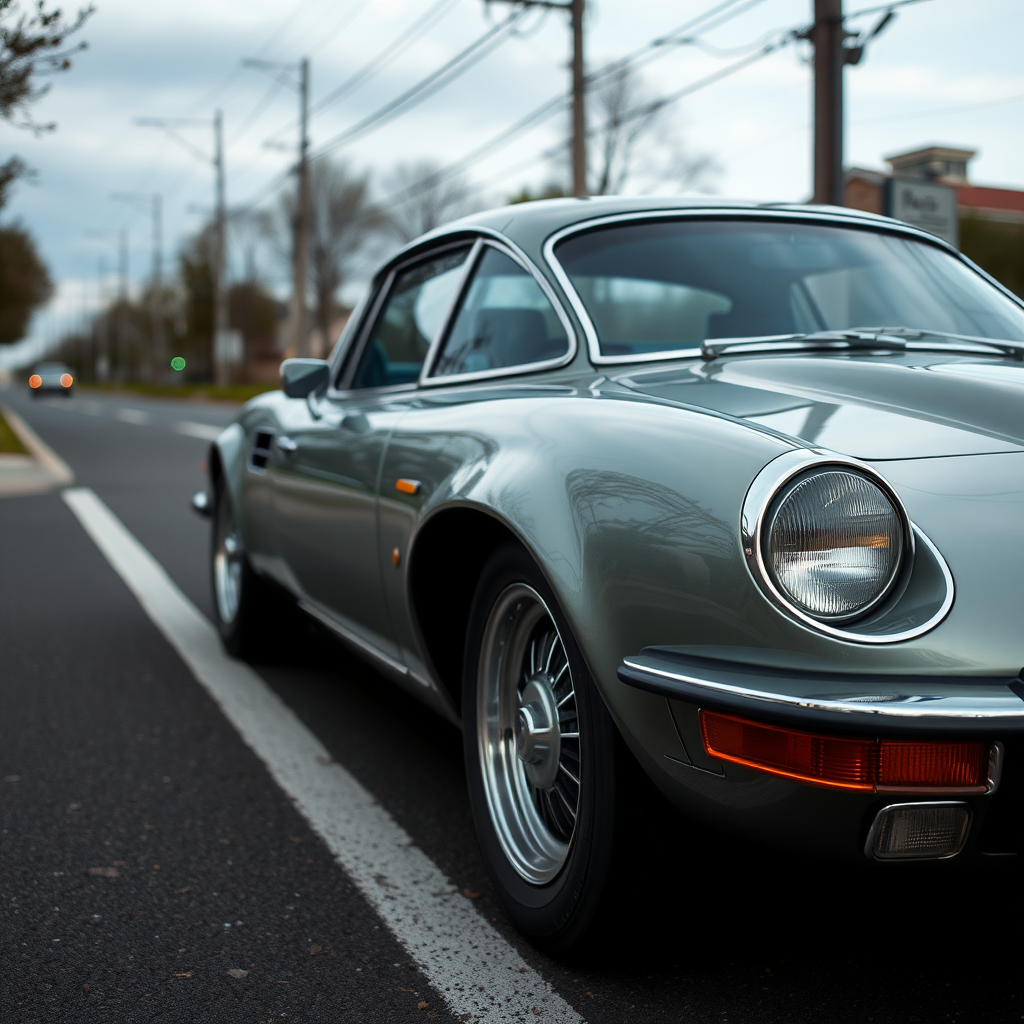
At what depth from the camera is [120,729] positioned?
389 cm

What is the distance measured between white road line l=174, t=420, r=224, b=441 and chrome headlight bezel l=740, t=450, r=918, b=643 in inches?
713

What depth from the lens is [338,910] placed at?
8.29ft

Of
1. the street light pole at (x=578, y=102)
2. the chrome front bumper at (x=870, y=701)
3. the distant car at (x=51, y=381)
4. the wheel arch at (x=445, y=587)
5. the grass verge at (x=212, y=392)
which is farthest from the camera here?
the distant car at (x=51, y=381)

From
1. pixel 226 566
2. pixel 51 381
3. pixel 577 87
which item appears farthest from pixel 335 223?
pixel 226 566

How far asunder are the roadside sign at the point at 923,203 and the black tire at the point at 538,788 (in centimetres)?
809

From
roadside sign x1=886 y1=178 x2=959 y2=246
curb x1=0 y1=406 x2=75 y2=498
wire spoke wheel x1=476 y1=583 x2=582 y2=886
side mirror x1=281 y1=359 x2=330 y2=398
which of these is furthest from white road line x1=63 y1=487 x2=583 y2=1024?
curb x1=0 y1=406 x2=75 y2=498

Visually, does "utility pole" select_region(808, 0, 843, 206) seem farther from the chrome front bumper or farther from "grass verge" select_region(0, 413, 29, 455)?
the chrome front bumper

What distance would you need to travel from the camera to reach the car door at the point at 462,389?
2711mm

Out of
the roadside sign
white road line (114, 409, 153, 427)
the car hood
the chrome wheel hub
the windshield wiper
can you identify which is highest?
the roadside sign

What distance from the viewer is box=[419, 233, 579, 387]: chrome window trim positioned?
282 cm

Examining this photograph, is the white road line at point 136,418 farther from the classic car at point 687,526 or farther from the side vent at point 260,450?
the classic car at point 687,526

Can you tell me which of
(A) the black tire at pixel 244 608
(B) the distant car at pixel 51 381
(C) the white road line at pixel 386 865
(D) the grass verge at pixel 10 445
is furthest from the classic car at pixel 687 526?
(B) the distant car at pixel 51 381

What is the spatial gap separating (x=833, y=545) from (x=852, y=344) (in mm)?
1065

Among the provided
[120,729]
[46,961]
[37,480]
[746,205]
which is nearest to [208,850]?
[46,961]
